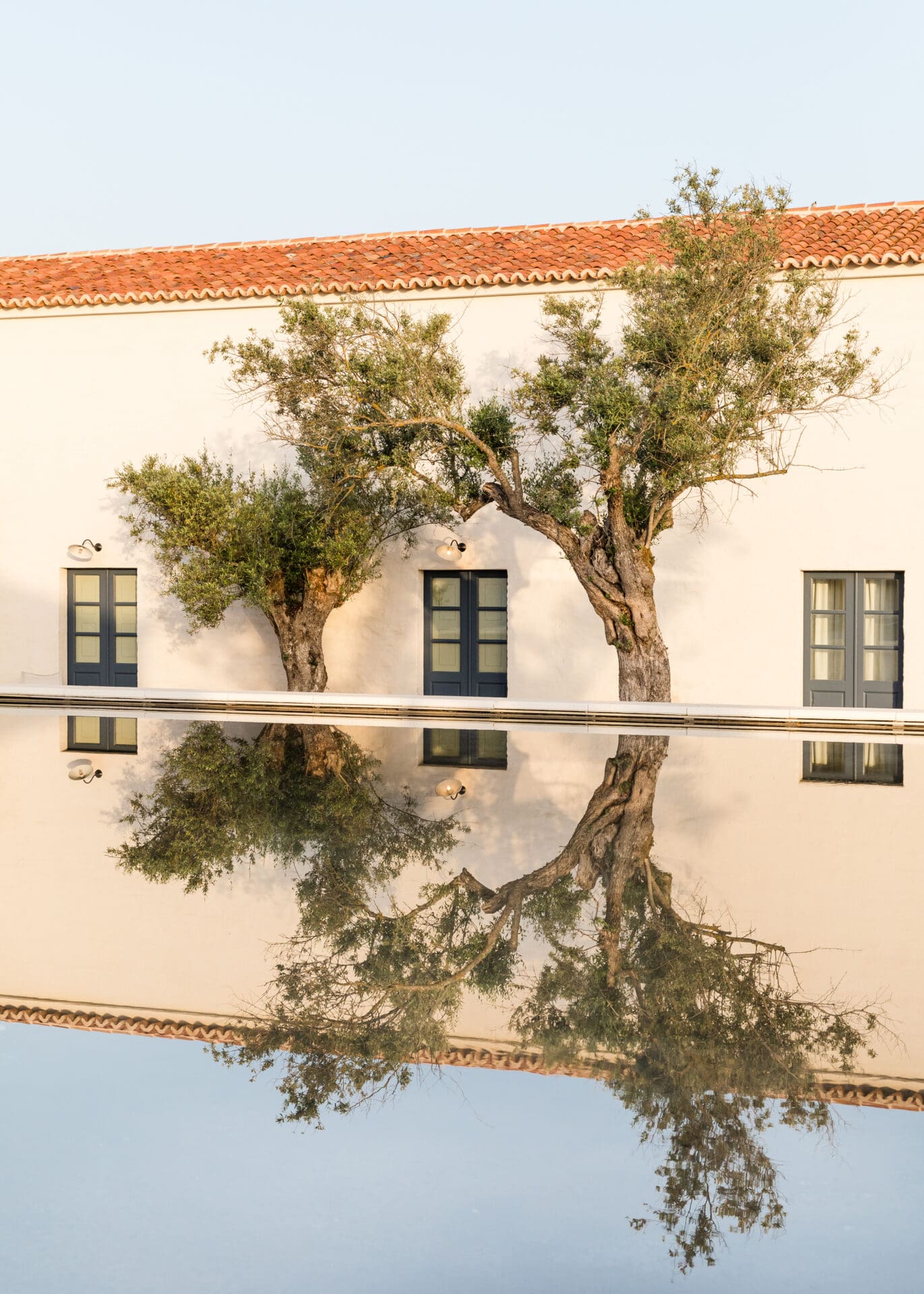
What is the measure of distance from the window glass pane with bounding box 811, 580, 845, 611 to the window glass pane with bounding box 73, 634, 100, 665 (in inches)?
407

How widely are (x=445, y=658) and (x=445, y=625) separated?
46 centimetres

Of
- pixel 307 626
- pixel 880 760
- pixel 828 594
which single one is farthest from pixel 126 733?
pixel 828 594

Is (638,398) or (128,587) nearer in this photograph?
(638,398)

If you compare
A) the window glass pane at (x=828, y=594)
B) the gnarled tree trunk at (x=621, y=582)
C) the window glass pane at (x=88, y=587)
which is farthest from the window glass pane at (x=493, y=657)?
the window glass pane at (x=88, y=587)

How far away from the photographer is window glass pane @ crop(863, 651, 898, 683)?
16688 millimetres

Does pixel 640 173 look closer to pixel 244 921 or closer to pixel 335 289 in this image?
pixel 335 289

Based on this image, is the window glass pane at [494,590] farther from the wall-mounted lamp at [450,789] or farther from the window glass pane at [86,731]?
the wall-mounted lamp at [450,789]

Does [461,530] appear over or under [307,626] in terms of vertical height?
over

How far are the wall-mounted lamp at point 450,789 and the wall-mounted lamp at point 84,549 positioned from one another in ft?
34.6

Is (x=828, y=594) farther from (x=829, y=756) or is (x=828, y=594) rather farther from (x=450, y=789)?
(x=450, y=789)

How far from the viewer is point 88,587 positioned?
63.8ft

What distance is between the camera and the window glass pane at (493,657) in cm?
1809

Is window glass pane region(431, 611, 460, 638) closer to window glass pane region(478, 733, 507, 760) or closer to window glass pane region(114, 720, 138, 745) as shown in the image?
window glass pane region(478, 733, 507, 760)

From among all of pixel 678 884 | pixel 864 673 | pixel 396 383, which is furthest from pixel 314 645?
pixel 678 884
